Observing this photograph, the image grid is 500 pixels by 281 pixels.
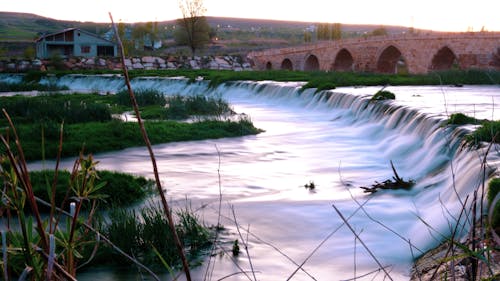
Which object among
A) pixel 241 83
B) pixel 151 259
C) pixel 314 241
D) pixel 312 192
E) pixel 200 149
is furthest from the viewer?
pixel 241 83

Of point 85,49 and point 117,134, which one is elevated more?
point 85,49

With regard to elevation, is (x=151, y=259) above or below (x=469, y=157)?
below

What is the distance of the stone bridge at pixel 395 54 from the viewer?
39.4m

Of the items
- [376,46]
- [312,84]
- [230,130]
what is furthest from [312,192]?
[376,46]

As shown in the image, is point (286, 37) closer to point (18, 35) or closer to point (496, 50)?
point (18, 35)

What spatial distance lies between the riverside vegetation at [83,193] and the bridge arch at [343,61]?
110ft

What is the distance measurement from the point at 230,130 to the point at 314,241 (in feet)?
26.8

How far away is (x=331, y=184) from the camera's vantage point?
28.9ft

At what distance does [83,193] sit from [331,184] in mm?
7339

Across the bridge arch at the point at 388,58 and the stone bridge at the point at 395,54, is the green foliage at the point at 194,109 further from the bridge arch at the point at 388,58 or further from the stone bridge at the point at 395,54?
the bridge arch at the point at 388,58

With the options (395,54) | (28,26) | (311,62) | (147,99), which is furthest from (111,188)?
(28,26)

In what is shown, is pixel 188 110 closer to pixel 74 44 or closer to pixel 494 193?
pixel 494 193

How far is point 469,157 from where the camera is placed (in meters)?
7.53

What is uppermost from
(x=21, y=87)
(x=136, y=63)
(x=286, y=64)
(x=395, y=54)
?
(x=395, y=54)
